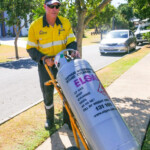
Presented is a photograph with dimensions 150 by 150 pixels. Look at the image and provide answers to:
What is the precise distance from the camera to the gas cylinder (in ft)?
7.14

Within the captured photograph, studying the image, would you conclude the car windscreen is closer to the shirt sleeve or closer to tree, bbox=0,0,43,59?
tree, bbox=0,0,43,59

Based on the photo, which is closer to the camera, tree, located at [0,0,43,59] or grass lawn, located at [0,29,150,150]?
grass lawn, located at [0,29,150,150]

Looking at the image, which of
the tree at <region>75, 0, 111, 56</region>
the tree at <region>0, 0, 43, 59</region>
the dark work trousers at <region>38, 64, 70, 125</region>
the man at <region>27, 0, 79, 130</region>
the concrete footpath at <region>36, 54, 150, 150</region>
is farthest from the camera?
the tree at <region>0, 0, 43, 59</region>

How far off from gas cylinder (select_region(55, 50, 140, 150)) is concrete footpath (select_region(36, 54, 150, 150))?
1110mm

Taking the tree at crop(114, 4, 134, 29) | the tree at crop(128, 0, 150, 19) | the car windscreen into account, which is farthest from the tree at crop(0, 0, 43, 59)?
the tree at crop(114, 4, 134, 29)

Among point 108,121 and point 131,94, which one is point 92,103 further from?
point 131,94

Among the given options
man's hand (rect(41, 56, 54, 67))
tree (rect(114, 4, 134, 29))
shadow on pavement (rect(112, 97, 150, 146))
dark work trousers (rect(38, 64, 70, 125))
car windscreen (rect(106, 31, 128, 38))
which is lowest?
shadow on pavement (rect(112, 97, 150, 146))

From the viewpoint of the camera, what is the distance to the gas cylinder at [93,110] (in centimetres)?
218

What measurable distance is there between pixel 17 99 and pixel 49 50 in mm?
2933

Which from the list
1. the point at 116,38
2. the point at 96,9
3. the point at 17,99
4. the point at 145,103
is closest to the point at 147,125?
the point at 145,103

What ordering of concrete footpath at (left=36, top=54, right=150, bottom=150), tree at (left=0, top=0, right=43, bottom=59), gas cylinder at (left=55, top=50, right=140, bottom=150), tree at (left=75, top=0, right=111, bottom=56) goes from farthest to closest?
1. tree at (left=0, top=0, right=43, bottom=59)
2. tree at (left=75, top=0, right=111, bottom=56)
3. concrete footpath at (left=36, top=54, right=150, bottom=150)
4. gas cylinder at (left=55, top=50, right=140, bottom=150)

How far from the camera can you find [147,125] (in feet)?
12.9

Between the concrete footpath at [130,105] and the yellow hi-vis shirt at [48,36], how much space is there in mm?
1377

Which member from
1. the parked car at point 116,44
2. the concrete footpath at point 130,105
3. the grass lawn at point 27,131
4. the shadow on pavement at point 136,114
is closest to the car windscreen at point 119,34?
the parked car at point 116,44
